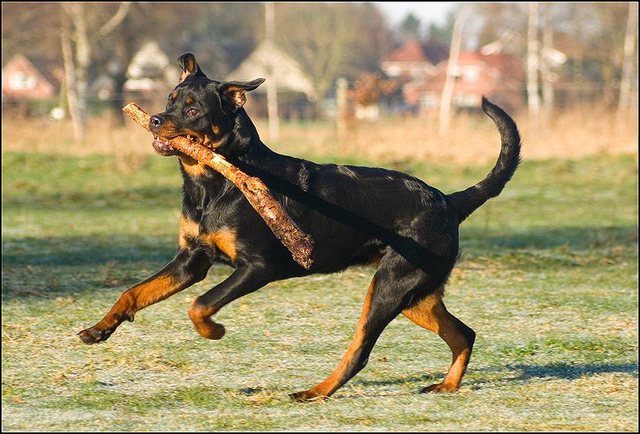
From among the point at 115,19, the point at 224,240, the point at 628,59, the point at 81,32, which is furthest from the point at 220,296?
the point at 628,59

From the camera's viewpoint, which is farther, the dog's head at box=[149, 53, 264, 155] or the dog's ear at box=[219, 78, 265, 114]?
the dog's ear at box=[219, 78, 265, 114]

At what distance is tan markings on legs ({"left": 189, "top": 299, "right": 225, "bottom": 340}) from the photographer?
207 inches

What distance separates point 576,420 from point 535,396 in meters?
0.54

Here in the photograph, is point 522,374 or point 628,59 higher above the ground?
point 628,59

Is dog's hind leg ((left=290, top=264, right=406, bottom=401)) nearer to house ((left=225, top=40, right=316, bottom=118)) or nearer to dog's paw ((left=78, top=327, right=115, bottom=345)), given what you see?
dog's paw ((left=78, top=327, right=115, bottom=345))

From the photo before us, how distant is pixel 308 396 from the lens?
5.44 m

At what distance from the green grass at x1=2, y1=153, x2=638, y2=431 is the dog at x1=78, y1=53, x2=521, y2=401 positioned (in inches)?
15.2

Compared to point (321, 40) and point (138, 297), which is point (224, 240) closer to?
point (138, 297)

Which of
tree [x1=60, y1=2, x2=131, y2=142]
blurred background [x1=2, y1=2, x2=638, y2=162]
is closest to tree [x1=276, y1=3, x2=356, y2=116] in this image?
blurred background [x1=2, y1=2, x2=638, y2=162]

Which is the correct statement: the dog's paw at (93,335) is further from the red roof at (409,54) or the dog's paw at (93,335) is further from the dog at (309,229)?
the red roof at (409,54)

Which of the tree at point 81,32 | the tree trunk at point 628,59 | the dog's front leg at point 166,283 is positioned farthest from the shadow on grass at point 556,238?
the tree at point 81,32

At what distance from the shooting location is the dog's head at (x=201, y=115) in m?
5.58

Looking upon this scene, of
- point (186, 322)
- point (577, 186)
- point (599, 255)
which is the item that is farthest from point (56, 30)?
point (186, 322)

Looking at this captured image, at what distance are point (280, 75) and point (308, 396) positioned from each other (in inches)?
2010
